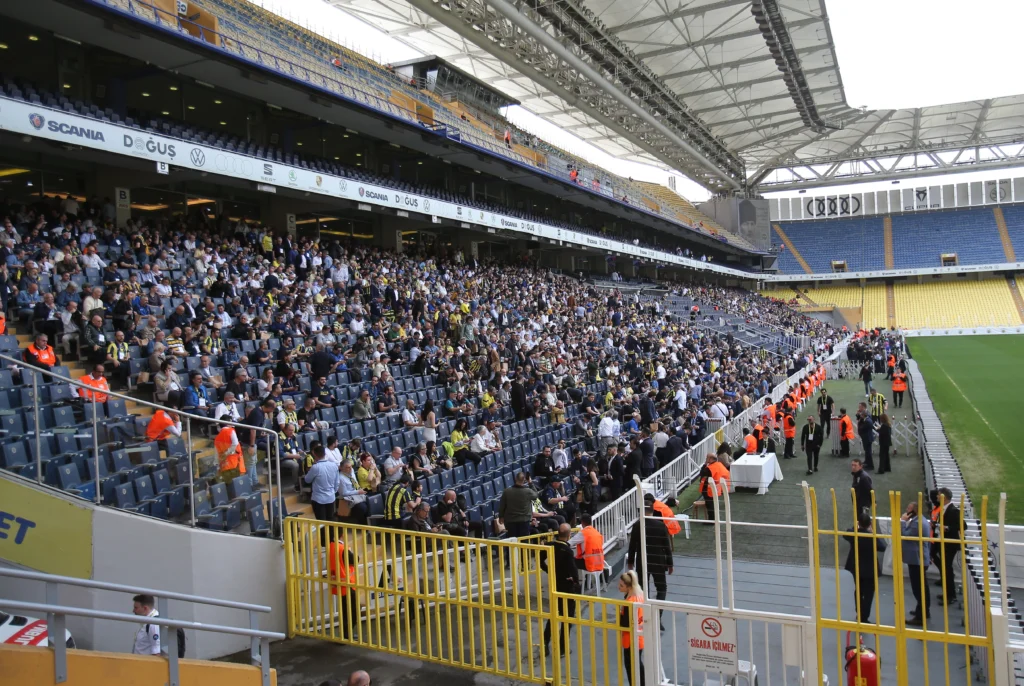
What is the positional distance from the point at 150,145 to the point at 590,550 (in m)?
12.4

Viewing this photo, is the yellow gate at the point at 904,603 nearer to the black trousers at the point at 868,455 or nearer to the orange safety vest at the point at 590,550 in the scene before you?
the orange safety vest at the point at 590,550

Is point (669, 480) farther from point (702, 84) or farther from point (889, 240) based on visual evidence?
point (889, 240)

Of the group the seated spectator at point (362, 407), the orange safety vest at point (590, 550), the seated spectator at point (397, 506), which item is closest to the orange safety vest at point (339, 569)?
the seated spectator at point (397, 506)

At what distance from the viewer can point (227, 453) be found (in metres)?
8.16

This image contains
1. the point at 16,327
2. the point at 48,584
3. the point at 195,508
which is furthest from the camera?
the point at 16,327

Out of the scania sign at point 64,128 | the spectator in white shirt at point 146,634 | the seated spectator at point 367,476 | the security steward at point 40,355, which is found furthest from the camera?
the scania sign at point 64,128

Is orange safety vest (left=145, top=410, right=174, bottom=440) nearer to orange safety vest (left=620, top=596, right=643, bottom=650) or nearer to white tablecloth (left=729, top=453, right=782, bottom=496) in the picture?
orange safety vest (left=620, top=596, right=643, bottom=650)

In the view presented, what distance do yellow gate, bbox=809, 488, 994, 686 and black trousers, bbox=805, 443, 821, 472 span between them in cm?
567

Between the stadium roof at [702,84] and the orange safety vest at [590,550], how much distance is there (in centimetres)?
2266

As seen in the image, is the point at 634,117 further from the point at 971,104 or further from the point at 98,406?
the point at 98,406

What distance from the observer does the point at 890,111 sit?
54719 millimetres

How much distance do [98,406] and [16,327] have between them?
4397 mm

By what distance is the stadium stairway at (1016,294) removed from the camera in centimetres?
5906

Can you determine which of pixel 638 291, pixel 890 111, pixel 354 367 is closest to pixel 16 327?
Answer: pixel 354 367
